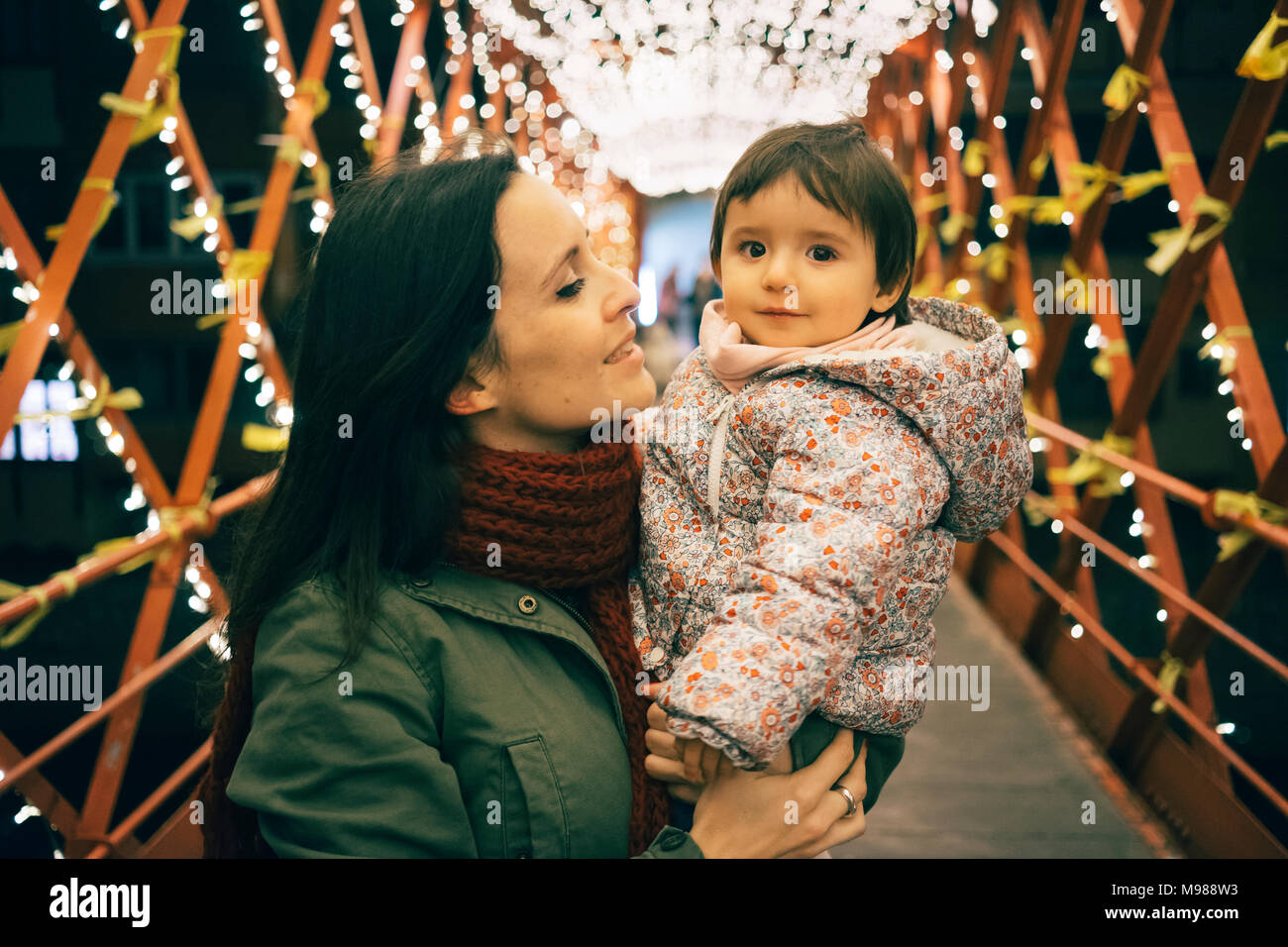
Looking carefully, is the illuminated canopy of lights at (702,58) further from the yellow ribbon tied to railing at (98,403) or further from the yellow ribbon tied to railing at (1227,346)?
the yellow ribbon tied to railing at (98,403)

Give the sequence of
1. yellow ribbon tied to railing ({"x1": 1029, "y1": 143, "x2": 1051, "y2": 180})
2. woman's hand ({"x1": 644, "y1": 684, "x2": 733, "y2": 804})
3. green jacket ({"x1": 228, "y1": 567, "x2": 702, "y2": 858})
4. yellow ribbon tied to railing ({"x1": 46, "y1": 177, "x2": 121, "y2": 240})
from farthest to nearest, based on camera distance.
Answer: yellow ribbon tied to railing ({"x1": 1029, "y1": 143, "x2": 1051, "y2": 180}) < yellow ribbon tied to railing ({"x1": 46, "y1": 177, "x2": 121, "y2": 240}) < woman's hand ({"x1": 644, "y1": 684, "x2": 733, "y2": 804}) < green jacket ({"x1": 228, "y1": 567, "x2": 702, "y2": 858})

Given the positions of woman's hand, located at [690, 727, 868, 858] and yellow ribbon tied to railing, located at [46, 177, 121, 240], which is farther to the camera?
yellow ribbon tied to railing, located at [46, 177, 121, 240]

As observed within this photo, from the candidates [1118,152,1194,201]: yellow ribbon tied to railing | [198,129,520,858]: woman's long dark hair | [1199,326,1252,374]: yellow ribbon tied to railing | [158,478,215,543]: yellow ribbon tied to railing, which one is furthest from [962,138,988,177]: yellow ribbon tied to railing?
[198,129,520,858]: woman's long dark hair

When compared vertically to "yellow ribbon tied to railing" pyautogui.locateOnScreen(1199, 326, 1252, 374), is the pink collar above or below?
above

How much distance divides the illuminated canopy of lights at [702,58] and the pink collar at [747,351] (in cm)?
256

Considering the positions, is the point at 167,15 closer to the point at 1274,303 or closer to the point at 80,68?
the point at 80,68

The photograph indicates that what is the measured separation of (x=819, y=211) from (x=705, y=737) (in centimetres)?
65

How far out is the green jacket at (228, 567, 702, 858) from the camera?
926 mm

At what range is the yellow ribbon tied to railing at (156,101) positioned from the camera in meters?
1.99

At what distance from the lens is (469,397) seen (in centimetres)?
111

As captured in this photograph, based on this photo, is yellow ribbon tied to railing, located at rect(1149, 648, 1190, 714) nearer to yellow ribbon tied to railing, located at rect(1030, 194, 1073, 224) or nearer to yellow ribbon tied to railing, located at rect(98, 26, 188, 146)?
yellow ribbon tied to railing, located at rect(1030, 194, 1073, 224)

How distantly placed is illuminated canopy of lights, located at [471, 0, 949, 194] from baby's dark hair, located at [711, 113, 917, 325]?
246 cm

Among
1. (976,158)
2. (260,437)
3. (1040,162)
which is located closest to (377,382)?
(260,437)
